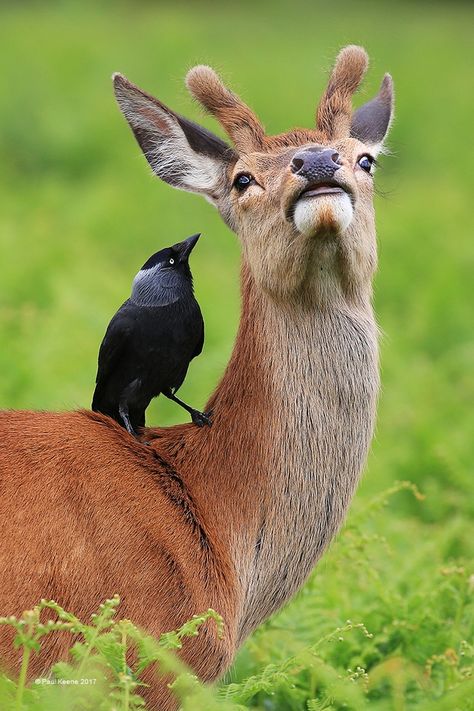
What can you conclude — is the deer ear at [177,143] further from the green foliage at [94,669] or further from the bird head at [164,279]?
the green foliage at [94,669]

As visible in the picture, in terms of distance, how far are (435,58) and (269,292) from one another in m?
19.3

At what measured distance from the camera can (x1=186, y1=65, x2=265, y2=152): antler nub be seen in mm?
5363

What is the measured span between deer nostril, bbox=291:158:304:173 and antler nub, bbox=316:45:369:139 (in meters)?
0.65

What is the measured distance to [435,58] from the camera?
76.4 feet

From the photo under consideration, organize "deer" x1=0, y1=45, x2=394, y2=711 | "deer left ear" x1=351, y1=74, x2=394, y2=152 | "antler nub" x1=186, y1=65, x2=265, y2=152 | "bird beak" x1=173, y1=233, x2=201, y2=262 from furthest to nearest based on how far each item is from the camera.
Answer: "deer left ear" x1=351, y1=74, x2=394, y2=152, "antler nub" x1=186, y1=65, x2=265, y2=152, "bird beak" x1=173, y1=233, x2=201, y2=262, "deer" x1=0, y1=45, x2=394, y2=711

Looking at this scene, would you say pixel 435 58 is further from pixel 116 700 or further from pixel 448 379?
pixel 116 700

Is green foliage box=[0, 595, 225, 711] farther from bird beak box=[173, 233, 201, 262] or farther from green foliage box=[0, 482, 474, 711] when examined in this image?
bird beak box=[173, 233, 201, 262]

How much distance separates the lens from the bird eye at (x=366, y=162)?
5.19 metres

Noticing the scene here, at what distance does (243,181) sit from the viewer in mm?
5219

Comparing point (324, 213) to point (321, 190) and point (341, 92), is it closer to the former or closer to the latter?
point (321, 190)

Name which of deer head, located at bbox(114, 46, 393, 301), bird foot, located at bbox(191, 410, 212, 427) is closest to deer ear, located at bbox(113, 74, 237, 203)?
deer head, located at bbox(114, 46, 393, 301)

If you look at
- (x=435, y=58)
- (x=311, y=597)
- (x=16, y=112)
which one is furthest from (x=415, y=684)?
(x=435, y=58)

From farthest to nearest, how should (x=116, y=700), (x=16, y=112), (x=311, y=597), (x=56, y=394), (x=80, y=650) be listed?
(x=16, y=112), (x=56, y=394), (x=311, y=597), (x=116, y=700), (x=80, y=650)

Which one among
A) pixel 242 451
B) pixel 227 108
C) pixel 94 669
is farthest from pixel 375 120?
pixel 94 669
